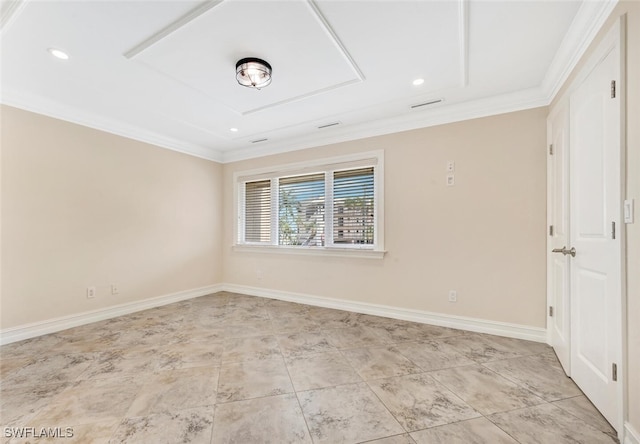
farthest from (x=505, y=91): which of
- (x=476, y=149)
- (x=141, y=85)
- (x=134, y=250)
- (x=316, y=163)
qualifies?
(x=134, y=250)

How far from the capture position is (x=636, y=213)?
135 centimetres

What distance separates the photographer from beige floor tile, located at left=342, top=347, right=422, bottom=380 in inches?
84.7

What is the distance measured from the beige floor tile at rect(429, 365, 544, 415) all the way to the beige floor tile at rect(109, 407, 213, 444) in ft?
5.45

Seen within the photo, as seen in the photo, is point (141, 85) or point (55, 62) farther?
point (141, 85)

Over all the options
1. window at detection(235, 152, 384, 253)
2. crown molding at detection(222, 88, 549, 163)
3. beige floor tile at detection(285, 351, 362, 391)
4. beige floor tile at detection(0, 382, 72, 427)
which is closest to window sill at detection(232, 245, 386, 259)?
window at detection(235, 152, 384, 253)

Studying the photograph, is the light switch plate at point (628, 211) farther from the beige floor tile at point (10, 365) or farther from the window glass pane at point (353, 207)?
the beige floor tile at point (10, 365)

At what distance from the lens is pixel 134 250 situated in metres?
3.77

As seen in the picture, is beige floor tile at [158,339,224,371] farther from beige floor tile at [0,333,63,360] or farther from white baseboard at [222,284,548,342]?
A: white baseboard at [222,284,548,342]

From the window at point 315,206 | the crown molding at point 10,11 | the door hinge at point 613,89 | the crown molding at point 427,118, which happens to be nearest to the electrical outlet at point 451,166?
the crown molding at point 427,118

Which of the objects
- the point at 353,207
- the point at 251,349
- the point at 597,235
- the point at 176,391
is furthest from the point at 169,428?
the point at 353,207

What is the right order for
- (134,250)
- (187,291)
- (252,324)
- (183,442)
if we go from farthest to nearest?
(187,291) < (134,250) < (252,324) < (183,442)

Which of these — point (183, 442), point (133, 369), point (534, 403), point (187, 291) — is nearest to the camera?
point (183, 442)

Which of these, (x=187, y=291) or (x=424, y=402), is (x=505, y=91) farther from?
(x=187, y=291)

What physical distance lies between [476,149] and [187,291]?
462cm
